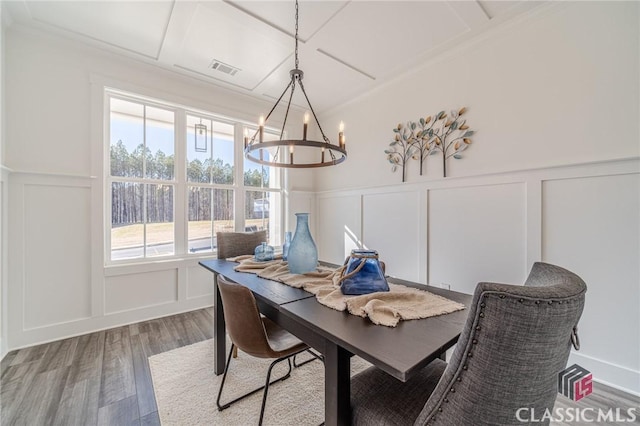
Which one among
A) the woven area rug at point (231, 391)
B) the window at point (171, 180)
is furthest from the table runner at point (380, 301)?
the window at point (171, 180)

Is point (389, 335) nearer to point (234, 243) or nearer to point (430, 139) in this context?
point (234, 243)

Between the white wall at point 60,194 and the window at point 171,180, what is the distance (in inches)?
7.1

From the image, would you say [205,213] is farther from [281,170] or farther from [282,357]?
[282,357]

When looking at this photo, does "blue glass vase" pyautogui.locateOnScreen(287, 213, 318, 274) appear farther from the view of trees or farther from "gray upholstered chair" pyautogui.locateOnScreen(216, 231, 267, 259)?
the view of trees

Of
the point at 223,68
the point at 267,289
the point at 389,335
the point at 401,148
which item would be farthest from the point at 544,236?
the point at 223,68

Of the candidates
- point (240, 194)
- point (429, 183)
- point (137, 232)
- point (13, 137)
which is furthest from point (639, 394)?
point (13, 137)

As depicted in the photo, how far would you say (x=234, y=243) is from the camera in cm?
246

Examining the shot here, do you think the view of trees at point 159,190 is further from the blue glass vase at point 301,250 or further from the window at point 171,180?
the blue glass vase at point 301,250

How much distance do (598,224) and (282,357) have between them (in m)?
2.31

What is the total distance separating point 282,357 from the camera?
1343 millimetres

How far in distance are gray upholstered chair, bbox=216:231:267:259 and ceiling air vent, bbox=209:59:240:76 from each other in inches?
72.5

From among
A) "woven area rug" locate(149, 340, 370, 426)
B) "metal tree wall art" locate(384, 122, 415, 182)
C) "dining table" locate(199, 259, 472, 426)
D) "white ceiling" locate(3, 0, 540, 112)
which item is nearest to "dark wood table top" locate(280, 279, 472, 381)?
"dining table" locate(199, 259, 472, 426)

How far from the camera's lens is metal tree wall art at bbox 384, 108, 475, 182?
8.04 feet

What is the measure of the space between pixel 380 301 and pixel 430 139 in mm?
2145
